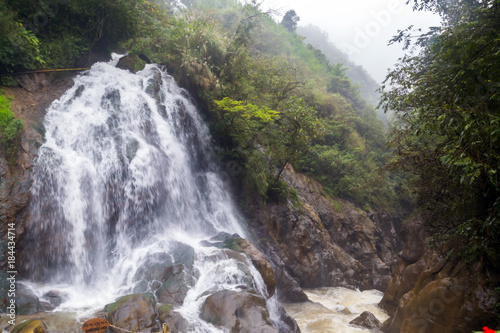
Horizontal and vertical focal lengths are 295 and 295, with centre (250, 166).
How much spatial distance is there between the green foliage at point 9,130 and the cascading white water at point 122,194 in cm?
62

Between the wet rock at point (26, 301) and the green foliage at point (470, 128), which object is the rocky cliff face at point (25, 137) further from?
the green foliage at point (470, 128)

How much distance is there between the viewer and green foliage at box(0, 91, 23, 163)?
7383 millimetres

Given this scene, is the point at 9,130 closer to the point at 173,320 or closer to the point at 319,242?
the point at 173,320

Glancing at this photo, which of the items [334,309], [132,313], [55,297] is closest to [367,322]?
[334,309]

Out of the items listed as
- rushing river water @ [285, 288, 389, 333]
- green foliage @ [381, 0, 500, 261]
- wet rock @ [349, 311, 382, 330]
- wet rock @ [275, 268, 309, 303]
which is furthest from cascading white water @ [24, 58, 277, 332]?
green foliage @ [381, 0, 500, 261]

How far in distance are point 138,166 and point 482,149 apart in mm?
8920

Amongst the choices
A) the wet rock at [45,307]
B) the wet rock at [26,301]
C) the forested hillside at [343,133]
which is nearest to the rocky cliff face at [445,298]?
the forested hillside at [343,133]

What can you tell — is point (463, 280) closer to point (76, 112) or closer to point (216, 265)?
point (216, 265)

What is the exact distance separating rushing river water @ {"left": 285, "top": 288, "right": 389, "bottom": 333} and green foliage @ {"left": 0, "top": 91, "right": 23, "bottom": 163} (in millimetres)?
9166

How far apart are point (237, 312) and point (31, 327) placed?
3653 mm

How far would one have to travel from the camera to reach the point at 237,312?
6.27 meters

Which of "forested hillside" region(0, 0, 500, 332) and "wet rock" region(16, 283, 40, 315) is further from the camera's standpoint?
"wet rock" region(16, 283, 40, 315)

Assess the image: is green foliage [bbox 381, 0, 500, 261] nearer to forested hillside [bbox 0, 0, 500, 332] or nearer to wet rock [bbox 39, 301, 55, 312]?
forested hillside [bbox 0, 0, 500, 332]

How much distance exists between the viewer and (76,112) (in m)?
9.87
